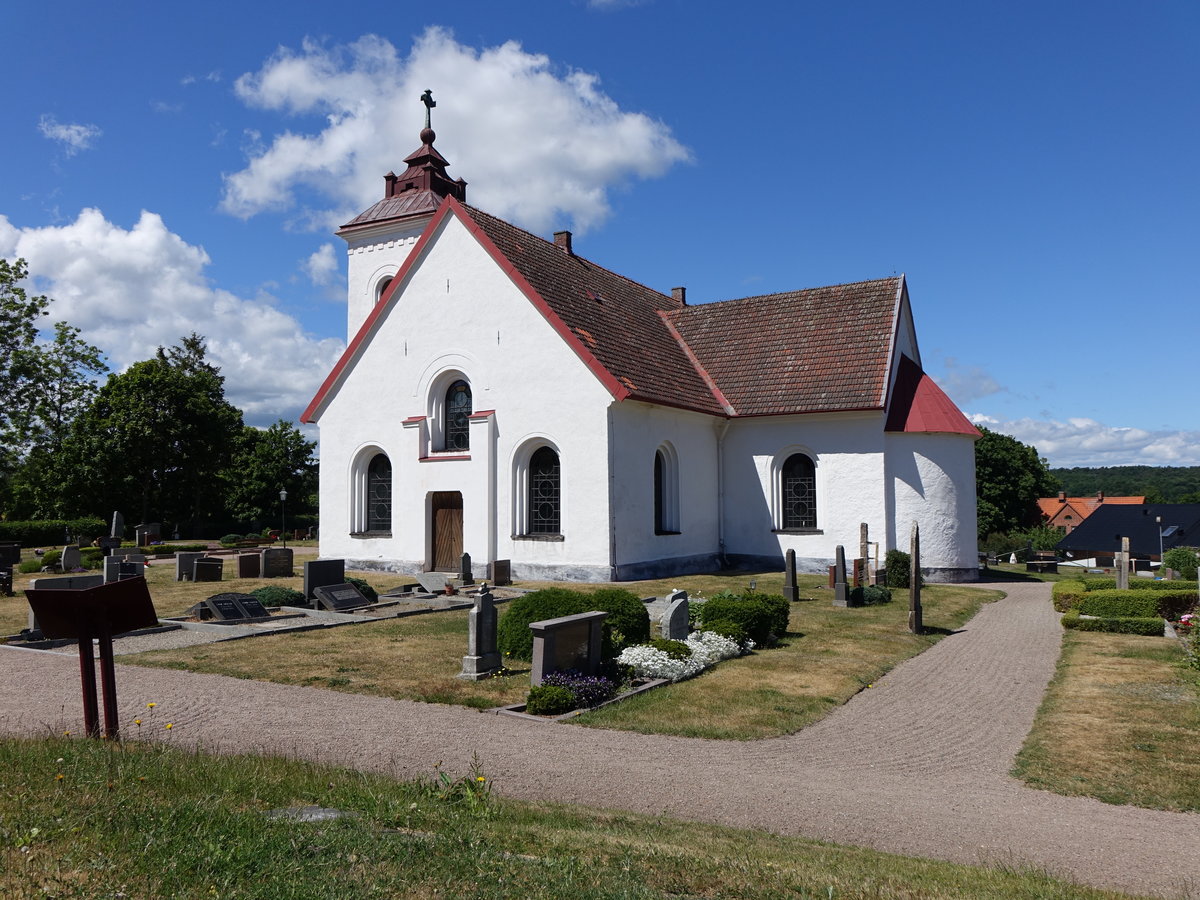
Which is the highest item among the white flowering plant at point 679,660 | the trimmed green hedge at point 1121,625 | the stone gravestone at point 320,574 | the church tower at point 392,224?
the church tower at point 392,224

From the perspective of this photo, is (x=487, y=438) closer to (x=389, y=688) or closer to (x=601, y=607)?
(x=601, y=607)

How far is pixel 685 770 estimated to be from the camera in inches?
299

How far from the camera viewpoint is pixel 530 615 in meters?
12.5

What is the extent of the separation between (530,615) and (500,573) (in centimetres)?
945

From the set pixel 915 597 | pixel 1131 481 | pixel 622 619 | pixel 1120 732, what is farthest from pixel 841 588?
pixel 1131 481

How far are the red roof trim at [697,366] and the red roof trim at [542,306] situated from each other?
578 centimetres

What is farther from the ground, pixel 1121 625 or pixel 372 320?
pixel 372 320

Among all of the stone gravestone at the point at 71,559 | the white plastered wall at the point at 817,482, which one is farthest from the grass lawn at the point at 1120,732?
the stone gravestone at the point at 71,559

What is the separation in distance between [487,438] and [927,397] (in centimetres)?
1312

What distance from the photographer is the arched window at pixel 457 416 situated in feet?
81.1

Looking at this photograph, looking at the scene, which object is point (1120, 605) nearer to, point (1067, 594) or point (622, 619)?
point (1067, 594)

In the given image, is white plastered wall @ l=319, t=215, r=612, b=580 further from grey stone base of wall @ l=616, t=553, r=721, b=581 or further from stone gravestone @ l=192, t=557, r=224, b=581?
stone gravestone @ l=192, t=557, r=224, b=581

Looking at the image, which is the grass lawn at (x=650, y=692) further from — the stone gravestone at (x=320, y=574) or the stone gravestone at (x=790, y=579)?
the stone gravestone at (x=320, y=574)

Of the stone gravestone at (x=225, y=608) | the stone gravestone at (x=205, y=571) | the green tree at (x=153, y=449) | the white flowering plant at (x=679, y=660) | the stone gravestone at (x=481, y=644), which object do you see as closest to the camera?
the stone gravestone at (x=481, y=644)
